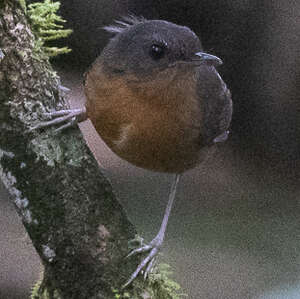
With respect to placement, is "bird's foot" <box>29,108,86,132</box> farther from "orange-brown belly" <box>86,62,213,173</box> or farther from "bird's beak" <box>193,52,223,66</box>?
"bird's beak" <box>193,52,223,66</box>

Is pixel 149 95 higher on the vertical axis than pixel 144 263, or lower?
higher

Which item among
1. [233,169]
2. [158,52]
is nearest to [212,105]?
[158,52]

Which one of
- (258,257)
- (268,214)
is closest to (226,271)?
(258,257)

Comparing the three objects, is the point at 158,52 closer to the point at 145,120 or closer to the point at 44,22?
the point at 145,120

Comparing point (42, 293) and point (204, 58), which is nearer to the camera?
point (42, 293)

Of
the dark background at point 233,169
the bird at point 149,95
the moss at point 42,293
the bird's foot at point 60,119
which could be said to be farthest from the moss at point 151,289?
the dark background at point 233,169

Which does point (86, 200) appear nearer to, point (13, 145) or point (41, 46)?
point (13, 145)

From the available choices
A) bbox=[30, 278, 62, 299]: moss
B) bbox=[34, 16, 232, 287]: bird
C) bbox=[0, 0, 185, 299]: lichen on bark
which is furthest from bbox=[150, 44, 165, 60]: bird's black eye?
bbox=[30, 278, 62, 299]: moss
